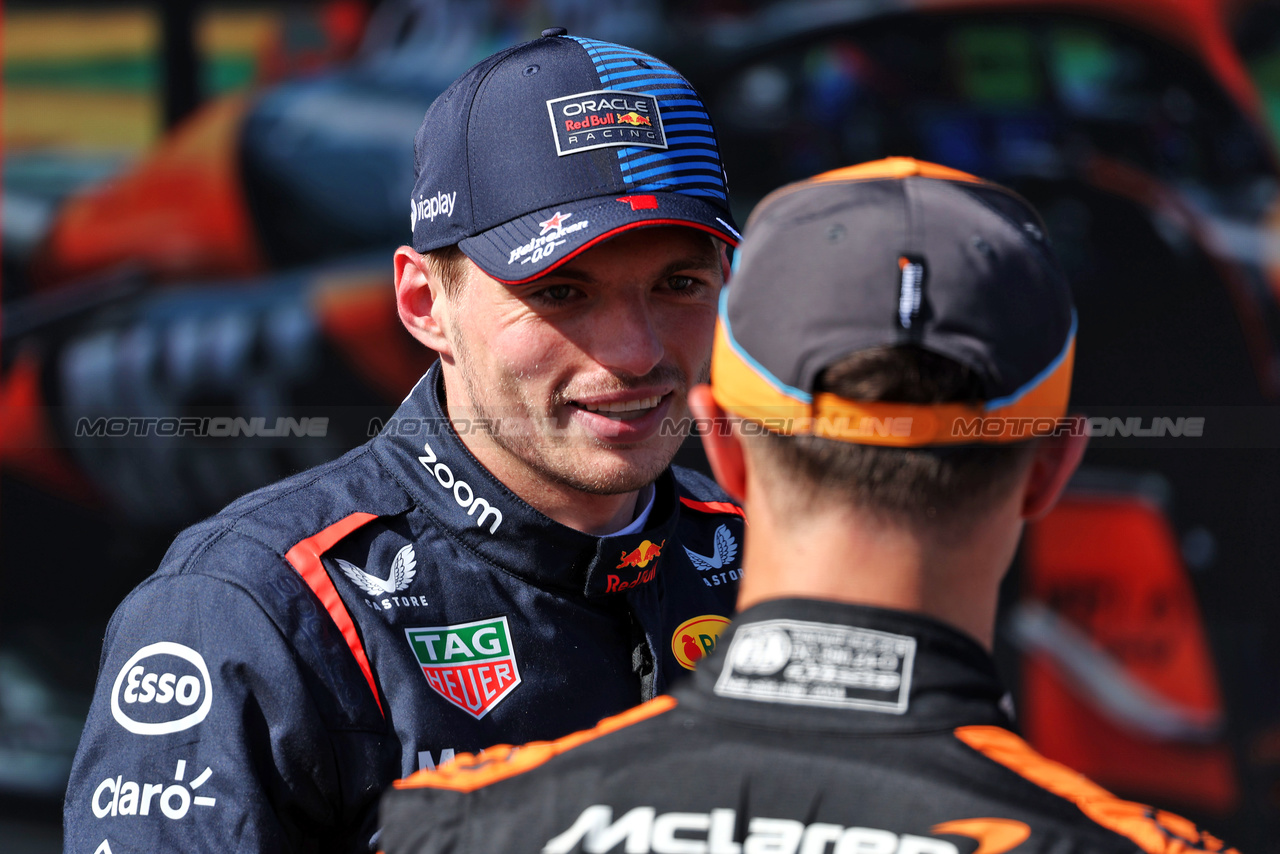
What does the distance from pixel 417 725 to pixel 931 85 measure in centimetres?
310

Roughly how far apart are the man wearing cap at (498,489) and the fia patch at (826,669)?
58 centimetres

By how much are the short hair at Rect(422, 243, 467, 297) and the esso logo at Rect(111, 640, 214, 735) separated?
22.9 inches

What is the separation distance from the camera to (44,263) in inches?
170

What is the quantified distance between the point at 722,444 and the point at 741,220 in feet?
9.90

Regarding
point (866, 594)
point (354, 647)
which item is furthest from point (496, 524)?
point (866, 594)

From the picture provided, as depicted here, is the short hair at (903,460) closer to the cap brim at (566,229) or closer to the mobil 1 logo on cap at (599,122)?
the cap brim at (566,229)

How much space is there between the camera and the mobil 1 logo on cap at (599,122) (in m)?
1.61

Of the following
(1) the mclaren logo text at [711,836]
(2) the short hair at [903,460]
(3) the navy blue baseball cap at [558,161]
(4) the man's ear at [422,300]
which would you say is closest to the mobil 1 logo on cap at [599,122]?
(3) the navy blue baseball cap at [558,161]

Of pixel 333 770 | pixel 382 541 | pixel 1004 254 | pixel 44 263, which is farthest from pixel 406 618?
pixel 44 263

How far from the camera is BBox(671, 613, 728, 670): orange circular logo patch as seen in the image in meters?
1.78

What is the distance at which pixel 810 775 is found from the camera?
0.95 meters

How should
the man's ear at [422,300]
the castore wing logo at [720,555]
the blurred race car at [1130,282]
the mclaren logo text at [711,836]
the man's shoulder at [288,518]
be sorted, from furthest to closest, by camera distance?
1. the blurred race car at [1130,282]
2. the castore wing logo at [720,555]
3. the man's ear at [422,300]
4. the man's shoulder at [288,518]
5. the mclaren logo text at [711,836]

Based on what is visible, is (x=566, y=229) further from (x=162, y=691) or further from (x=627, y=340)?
(x=162, y=691)

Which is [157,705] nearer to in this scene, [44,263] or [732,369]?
[732,369]
